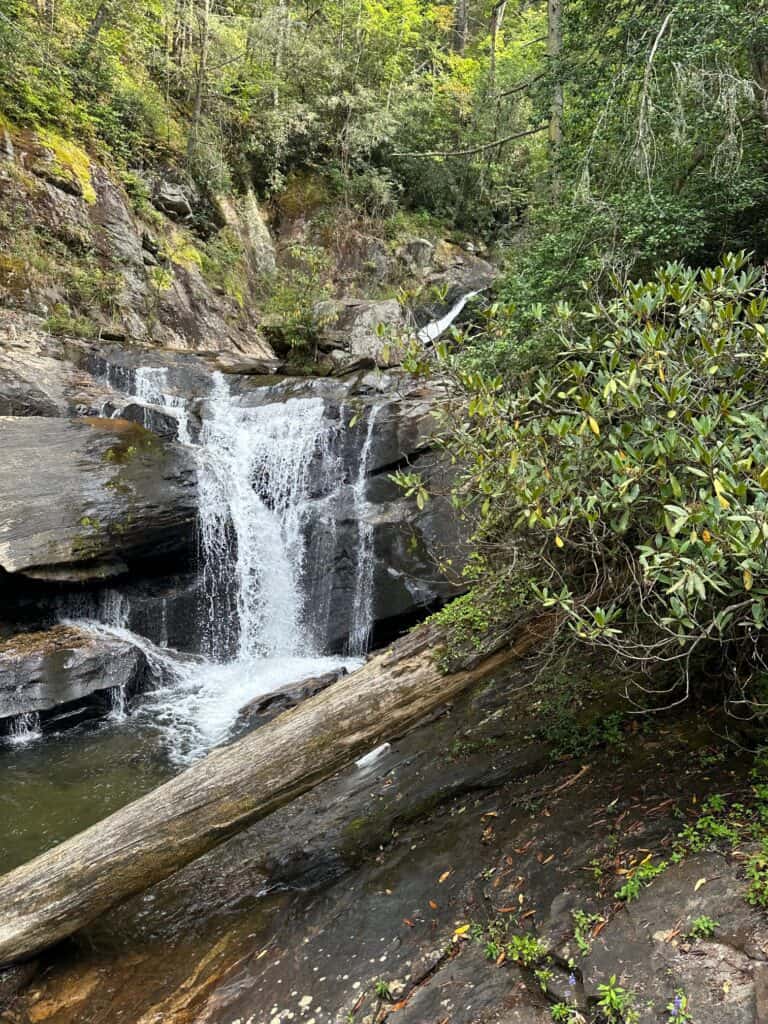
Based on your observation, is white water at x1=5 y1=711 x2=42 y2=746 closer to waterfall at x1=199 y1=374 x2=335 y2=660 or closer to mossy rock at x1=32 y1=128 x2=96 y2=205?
waterfall at x1=199 y1=374 x2=335 y2=660

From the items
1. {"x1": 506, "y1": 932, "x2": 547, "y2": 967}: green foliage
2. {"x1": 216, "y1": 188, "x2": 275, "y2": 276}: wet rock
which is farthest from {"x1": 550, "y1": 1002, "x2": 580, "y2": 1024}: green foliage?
{"x1": 216, "y1": 188, "x2": 275, "y2": 276}: wet rock

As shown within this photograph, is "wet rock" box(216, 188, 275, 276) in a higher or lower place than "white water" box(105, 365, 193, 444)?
higher

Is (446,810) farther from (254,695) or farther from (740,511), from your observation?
(254,695)

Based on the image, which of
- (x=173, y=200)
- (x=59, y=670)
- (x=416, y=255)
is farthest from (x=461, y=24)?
(x=59, y=670)

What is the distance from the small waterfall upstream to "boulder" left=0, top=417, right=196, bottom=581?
568 millimetres

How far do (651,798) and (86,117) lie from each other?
64.3ft

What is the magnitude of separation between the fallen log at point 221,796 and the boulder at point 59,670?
14.3 feet

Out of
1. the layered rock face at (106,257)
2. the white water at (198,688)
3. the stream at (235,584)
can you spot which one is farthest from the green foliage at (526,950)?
the layered rock face at (106,257)

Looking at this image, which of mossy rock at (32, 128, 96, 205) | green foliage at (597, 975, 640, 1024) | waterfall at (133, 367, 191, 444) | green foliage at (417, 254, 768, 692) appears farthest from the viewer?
mossy rock at (32, 128, 96, 205)

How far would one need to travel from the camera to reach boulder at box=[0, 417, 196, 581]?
9000mm

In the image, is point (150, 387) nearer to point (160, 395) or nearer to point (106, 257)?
point (160, 395)

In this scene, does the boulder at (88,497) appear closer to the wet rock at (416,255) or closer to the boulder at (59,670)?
the boulder at (59,670)

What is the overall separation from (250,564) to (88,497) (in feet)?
9.47

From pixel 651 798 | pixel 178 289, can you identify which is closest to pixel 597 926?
pixel 651 798
